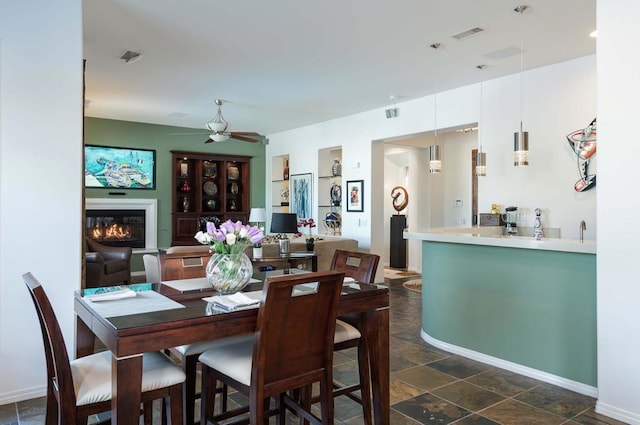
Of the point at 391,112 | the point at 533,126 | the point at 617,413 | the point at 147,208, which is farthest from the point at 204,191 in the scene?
the point at 617,413

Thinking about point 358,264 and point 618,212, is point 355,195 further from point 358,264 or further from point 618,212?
point 618,212

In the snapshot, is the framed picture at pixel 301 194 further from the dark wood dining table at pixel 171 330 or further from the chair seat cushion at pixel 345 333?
the dark wood dining table at pixel 171 330

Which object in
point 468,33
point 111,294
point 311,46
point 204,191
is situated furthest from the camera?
point 204,191

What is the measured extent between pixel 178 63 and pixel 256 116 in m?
2.75

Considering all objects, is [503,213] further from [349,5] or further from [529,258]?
[349,5]

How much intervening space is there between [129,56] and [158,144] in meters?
3.93

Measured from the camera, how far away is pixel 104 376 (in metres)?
1.84

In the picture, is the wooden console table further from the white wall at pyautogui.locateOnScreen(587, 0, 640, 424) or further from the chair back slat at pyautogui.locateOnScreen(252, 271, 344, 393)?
the white wall at pyautogui.locateOnScreen(587, 0, 640, 424)

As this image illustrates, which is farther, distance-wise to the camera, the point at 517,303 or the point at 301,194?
the point at 301,194

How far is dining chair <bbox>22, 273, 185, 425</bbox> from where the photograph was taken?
171 centimetres

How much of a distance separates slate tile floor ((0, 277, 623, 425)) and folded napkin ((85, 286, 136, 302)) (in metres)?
1.08

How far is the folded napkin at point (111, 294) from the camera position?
6.67 ft

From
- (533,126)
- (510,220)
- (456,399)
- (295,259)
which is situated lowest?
(456,399)

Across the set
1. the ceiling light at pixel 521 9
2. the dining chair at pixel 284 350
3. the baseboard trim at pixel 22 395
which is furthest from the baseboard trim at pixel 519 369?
the baseboard trim at pixel 22 395
